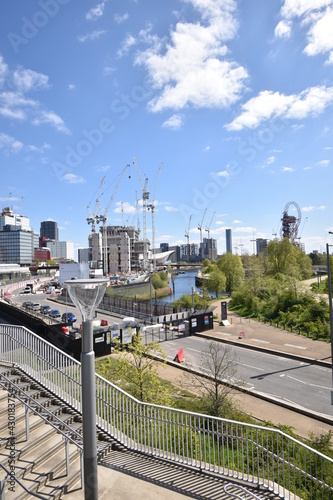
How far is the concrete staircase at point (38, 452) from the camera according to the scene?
16.3 feet

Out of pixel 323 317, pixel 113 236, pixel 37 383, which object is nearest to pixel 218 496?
pixel 37 383

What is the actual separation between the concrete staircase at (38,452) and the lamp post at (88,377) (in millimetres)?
1630

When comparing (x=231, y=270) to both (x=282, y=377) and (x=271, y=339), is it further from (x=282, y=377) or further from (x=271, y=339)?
(x=282, y=377)

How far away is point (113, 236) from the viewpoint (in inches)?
5669

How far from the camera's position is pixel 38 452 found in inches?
225

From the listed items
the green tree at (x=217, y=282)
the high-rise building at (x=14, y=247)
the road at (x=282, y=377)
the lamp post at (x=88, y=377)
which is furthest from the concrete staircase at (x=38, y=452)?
the high-rise building at (x=14, y=247)

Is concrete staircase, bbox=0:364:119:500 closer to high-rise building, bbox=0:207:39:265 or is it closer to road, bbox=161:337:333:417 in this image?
road, bbox=161:337:333:417

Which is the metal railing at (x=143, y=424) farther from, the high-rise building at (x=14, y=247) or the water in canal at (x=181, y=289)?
the high-rise building at (x=14, y=247)

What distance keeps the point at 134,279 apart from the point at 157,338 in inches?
2628

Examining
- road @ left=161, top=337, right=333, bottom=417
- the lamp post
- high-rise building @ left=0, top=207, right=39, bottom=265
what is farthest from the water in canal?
high-rise building @ left=0, top=207, right=39, bottom=265

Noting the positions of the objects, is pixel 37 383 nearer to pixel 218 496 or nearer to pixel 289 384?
pixel 218 496

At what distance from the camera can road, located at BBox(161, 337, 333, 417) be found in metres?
14.2

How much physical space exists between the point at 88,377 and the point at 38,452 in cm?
327

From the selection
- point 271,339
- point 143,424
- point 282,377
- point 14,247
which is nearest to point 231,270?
point 271,339
